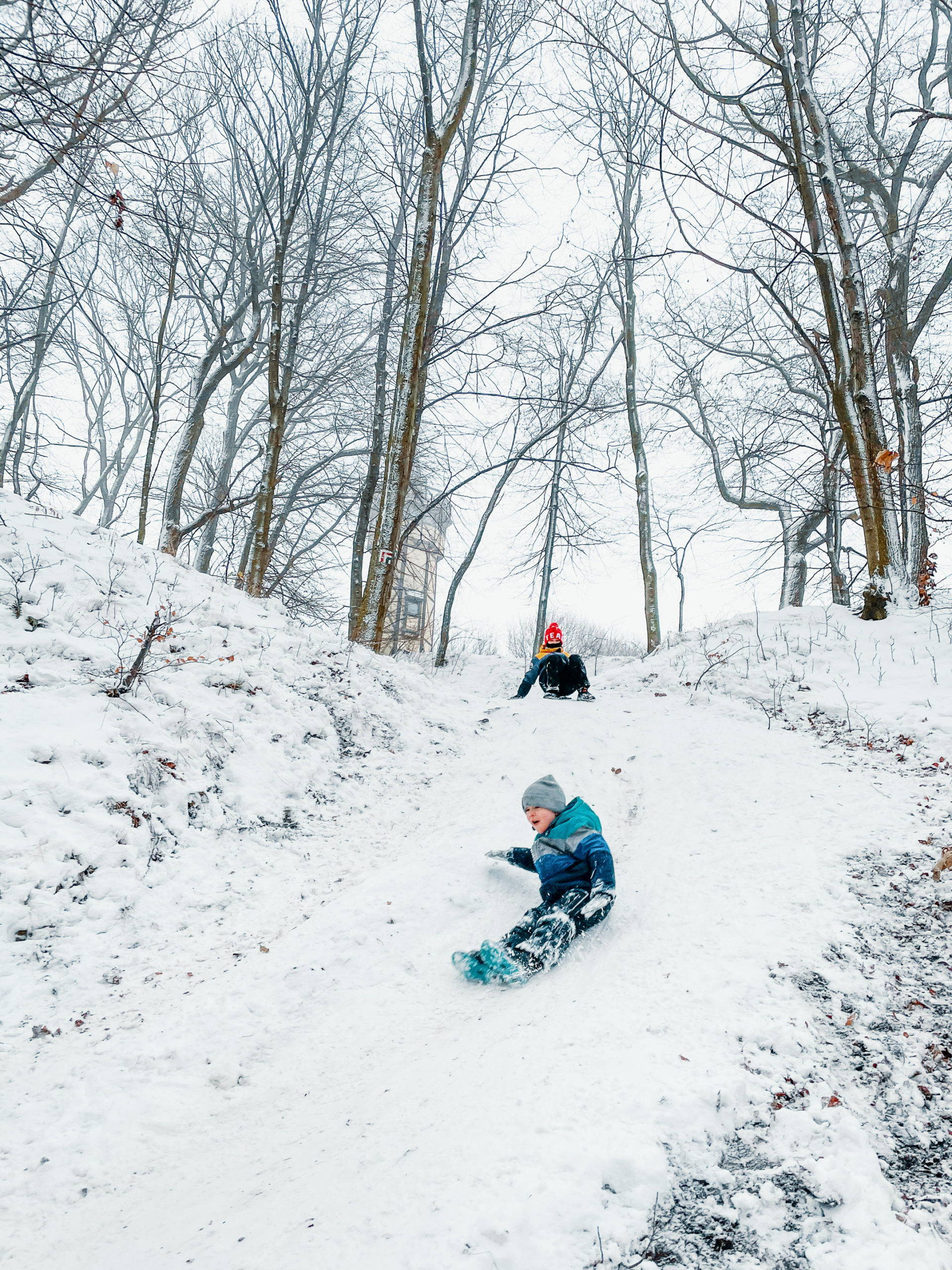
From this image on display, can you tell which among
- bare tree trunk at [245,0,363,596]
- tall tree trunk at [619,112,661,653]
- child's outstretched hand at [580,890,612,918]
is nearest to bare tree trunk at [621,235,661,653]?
tall tree trunk at [619,112,661,653]

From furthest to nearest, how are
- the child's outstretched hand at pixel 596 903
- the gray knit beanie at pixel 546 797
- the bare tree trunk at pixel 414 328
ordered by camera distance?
the bare tree trunk at pixel 414 328, the gray knit beanie at pixel 546 797, the child's outstretched hand at pixel 596 903

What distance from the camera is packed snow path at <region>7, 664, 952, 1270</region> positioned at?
5.38 ft

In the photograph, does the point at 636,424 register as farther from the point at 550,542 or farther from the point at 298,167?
the point at 298,167

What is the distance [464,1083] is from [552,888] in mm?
1587

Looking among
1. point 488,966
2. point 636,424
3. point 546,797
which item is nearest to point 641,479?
point 636,424

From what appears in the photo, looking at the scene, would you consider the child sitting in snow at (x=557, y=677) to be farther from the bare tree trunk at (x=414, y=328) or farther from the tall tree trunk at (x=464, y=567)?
the tall tree trunk at (x=464, y=567)

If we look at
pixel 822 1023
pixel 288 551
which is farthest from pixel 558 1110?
pixel 288 551

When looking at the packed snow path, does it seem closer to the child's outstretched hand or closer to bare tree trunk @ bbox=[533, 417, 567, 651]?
the child's outstretched hand

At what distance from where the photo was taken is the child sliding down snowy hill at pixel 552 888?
318 centimetres

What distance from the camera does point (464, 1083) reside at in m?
2.31

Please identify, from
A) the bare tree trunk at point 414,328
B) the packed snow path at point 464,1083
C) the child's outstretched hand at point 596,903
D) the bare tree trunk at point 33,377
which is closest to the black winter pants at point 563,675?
the bare tree trunk at point 414,328

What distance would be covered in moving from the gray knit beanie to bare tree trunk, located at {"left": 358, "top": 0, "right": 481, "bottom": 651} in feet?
15.0

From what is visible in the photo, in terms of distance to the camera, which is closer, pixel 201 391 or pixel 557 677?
pixel 557 677

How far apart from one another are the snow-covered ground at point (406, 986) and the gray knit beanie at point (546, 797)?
0.59 meters
